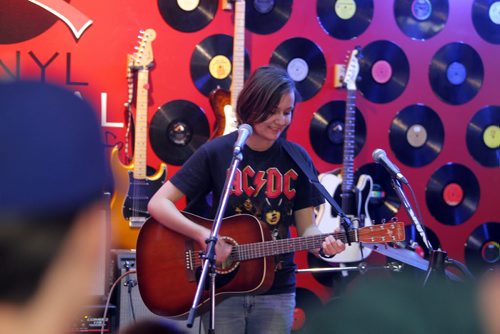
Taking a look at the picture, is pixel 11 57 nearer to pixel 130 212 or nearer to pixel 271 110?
pixel 130 212

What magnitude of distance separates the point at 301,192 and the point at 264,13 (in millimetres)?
2690

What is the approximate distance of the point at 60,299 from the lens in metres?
0.91

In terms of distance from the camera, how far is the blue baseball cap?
813 millimetres

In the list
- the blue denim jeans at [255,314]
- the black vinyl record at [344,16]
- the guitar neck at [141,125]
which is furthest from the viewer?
the black vinyl record at [344,16]

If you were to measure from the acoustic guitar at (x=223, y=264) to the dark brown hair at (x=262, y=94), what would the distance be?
0.48 metres

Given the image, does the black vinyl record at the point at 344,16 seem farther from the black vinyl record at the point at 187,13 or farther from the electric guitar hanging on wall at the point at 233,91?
the black vinyl record at the point at 187,13

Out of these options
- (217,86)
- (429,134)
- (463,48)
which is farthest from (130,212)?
(463,48)

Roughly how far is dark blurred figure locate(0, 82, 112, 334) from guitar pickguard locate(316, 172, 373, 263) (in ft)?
15.1

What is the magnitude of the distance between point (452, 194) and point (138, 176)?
9.52 feet

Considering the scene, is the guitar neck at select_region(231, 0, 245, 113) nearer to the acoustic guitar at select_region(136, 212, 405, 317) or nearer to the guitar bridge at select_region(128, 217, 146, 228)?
the guitar bridge at select_region(128, 217, 146, 228)

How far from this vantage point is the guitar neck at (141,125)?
16.5 ft

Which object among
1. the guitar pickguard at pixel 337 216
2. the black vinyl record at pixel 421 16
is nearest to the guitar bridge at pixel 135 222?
the guitar pickguard at pixel 337 216

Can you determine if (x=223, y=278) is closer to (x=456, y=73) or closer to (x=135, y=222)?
(x=135, y=222)

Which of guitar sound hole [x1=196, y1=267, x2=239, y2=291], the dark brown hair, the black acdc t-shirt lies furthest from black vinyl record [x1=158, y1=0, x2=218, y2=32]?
guitar sound hole [x1=196, y1=267, x2=239, y2=291]
